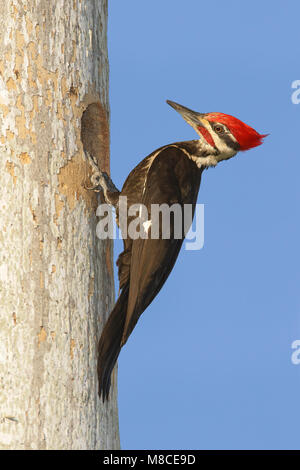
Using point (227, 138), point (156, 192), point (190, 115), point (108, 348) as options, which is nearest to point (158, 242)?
point (156, 192)

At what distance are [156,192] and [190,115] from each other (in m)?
0.70

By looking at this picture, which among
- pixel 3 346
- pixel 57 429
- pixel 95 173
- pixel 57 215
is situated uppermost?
pixel 95 173

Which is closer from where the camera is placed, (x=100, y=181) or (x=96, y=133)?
(x=100, y=181)

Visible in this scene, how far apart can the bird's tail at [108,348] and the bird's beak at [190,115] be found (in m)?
1.26

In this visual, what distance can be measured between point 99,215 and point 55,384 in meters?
0.77

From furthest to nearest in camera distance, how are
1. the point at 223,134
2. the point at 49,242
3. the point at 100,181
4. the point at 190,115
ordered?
the point at 190,115 → the point at 223,134 → the point at 100,181 → the point at 49,242

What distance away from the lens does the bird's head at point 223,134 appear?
3.74 meters

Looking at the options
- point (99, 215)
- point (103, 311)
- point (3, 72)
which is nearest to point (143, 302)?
point (103, 311)

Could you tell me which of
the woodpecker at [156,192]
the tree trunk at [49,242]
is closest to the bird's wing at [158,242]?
the woodpecker at [156,192]

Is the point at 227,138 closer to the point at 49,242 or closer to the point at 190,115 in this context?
the point at 190,115

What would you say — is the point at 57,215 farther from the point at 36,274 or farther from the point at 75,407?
the point at 75,407

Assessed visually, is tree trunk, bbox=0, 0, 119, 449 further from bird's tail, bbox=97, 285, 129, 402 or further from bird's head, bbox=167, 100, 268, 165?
bird's head, bbox=167, 100, 268, 165

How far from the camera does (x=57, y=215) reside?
300 cm

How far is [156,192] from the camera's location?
3.41 meters
